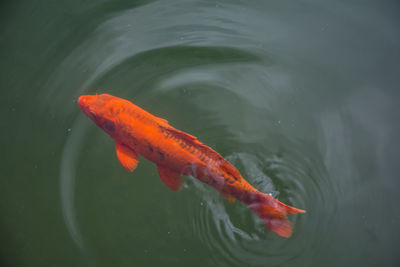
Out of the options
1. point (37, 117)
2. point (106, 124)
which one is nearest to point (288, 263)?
point (106, 124)

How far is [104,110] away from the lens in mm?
2520

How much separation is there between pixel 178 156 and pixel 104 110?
2.34ft

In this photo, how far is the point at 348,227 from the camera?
9.07 ft

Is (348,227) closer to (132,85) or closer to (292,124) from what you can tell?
(292,124)

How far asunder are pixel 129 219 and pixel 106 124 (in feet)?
3.00

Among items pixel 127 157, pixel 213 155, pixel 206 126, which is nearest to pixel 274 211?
pixel 213 155

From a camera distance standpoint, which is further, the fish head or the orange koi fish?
the fish head

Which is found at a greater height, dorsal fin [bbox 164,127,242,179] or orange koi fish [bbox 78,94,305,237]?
dorsal fin [bbox 164,127,242,179]

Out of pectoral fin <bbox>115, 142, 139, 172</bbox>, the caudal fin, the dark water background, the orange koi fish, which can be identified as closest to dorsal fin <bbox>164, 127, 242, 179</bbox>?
the orange koi fish

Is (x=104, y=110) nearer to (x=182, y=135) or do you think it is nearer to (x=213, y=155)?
(x=182, y=135)

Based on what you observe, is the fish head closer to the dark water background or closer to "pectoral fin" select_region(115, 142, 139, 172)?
"pectoral fin" select_region(115, 142, 139, 172)

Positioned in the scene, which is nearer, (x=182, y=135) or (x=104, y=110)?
(x=182, y=135)

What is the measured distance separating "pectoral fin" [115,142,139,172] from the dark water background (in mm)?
488

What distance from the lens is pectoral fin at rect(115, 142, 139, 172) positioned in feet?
8.18
